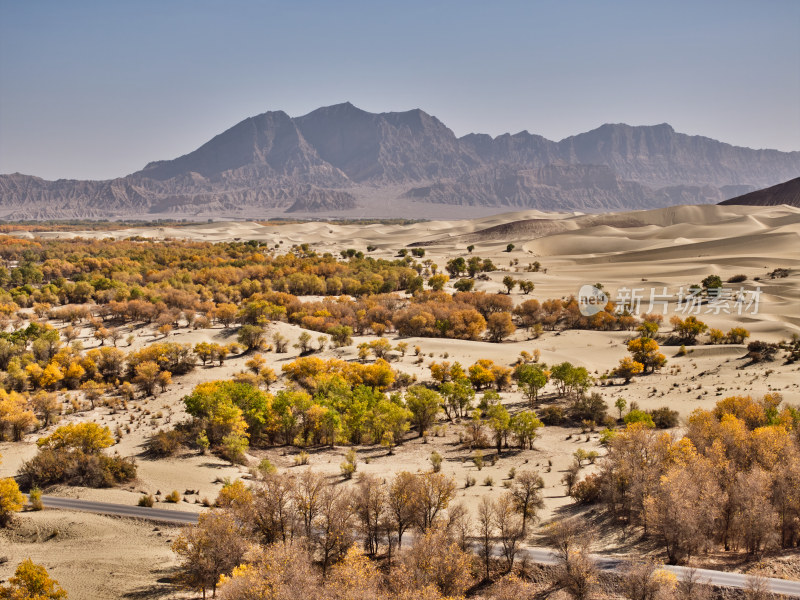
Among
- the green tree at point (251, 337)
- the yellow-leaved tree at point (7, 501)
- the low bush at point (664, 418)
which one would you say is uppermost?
the green tree at point (251, 337)

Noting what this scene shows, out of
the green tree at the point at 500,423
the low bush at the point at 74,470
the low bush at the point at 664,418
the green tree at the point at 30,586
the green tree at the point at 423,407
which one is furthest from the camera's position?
the green tree at the point at 423,407

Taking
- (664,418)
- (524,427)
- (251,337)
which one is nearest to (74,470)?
(524,427)

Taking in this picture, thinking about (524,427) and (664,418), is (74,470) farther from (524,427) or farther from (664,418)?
(664,418)

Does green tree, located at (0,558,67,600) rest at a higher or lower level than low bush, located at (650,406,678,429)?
higher

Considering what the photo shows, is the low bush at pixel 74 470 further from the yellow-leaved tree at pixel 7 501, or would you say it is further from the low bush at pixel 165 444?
the yellow-leaved tree at pixel 7 501

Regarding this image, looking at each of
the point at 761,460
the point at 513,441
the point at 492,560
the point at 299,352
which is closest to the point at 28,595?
the point at 492,560

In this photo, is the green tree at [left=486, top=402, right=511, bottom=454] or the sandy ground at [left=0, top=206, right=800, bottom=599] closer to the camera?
the sandy ground at [left=0, top=206, right=800, bottom=599]

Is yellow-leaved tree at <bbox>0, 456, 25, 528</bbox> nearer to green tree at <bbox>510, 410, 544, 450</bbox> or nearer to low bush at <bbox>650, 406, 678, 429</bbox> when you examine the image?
green tree at <bbox>510, 410, 544, 450</bbox>

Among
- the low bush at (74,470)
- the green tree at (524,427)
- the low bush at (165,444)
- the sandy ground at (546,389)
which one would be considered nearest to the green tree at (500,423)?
the green tree at (524,427)

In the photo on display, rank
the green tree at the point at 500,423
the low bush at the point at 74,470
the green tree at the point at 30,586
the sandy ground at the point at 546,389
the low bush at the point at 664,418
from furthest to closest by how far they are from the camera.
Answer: the low bush at the point at 664,418 < the green tree at the point at 500,423 < the low bush at the point at 74,470 < the sandy ground at the point at 546,389 < the green tree at the point at 30,586

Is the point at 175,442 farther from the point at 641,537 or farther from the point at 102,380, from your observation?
the point at 641,537

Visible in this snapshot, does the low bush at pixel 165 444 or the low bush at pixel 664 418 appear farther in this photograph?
the low bush at pixel 664 418

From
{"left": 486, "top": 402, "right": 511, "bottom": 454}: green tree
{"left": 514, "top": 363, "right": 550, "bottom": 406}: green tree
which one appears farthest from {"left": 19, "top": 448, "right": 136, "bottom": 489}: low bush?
{"left": 514, "top": 363, "right": 550, "bottom": 406}: green tree
